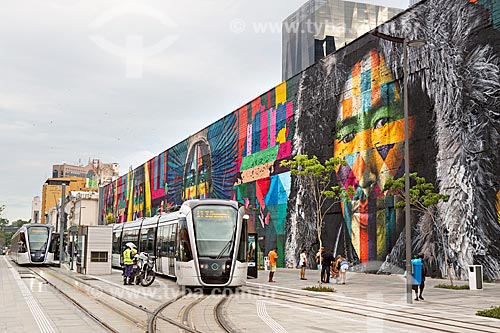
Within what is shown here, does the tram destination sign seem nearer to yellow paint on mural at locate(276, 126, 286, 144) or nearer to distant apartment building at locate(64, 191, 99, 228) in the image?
yellow paint on mural at locate(276, 126, 286, 144)

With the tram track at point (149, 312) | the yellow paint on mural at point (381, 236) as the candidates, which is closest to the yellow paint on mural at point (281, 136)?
the yellow paint on mural at point (381, 236)

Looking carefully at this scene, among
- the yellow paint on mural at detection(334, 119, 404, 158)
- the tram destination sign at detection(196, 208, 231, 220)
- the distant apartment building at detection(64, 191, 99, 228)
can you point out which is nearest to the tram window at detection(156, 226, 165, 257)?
the tram destination sign at detection(196, 208, 231, 220)

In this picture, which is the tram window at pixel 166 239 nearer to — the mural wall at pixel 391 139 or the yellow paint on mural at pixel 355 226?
the mural wall at pixel 391 139

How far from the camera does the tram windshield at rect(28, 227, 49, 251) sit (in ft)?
159

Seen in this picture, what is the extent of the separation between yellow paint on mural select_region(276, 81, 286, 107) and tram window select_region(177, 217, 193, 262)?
29.7 metres

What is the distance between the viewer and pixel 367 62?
40.6 m

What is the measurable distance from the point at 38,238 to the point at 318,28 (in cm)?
6514

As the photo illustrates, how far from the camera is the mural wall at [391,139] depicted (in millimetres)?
30938

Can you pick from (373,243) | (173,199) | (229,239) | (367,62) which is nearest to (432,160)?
(373,243)

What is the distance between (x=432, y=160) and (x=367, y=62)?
955 centimetres

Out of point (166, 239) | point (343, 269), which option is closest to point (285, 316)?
point (343, 269)

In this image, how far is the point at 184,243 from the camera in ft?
77.1

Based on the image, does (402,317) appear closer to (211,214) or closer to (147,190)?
(211,214)

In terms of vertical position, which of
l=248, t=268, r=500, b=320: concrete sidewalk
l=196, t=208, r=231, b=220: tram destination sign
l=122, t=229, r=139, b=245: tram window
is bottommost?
l=248, t=268, r=500, b=320: concrete sidewalk
